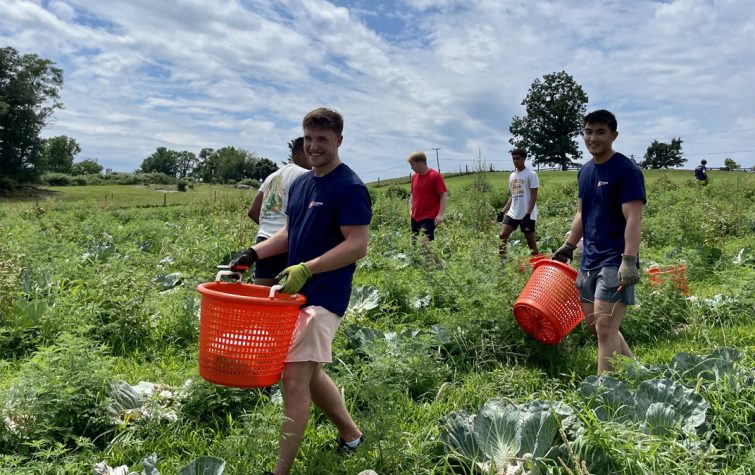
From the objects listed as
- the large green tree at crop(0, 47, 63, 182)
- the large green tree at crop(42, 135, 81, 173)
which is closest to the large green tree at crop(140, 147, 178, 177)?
the large green tree at crop(42, 135, 81, 173)

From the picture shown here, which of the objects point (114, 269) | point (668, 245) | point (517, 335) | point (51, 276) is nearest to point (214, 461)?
point (517, 335)

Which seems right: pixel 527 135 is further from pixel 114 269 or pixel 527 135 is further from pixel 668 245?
pixel 114 269

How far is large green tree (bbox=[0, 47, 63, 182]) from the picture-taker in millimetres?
42091

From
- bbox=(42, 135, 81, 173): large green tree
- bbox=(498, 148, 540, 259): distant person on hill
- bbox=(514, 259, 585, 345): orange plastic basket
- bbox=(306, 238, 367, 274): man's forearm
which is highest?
bbox=(42, 135, 81, 173): large green tree

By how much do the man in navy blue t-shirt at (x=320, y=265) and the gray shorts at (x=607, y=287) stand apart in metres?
1.66

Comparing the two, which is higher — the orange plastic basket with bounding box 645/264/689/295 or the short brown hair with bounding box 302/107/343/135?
the short brown hair with bounding box 302/107/343/135

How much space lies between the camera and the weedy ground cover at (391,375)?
249 centimetres

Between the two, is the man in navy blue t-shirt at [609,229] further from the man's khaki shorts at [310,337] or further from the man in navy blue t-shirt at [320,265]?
the man's khaki shorts at [310,337]

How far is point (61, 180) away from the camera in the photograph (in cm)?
5362

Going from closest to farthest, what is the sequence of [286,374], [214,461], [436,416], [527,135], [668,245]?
[214,461], [286,374], [436,416], [668,245], [527,135]

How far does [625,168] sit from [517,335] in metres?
1.45

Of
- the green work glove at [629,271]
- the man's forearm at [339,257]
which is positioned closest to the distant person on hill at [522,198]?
the green work glove at [629,271]

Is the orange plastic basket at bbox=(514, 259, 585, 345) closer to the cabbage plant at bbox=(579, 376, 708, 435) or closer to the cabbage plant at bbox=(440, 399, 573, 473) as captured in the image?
the cabbage plant at bbox=(579, 376, 708, 435)

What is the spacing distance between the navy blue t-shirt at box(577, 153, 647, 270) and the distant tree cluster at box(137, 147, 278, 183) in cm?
5715
